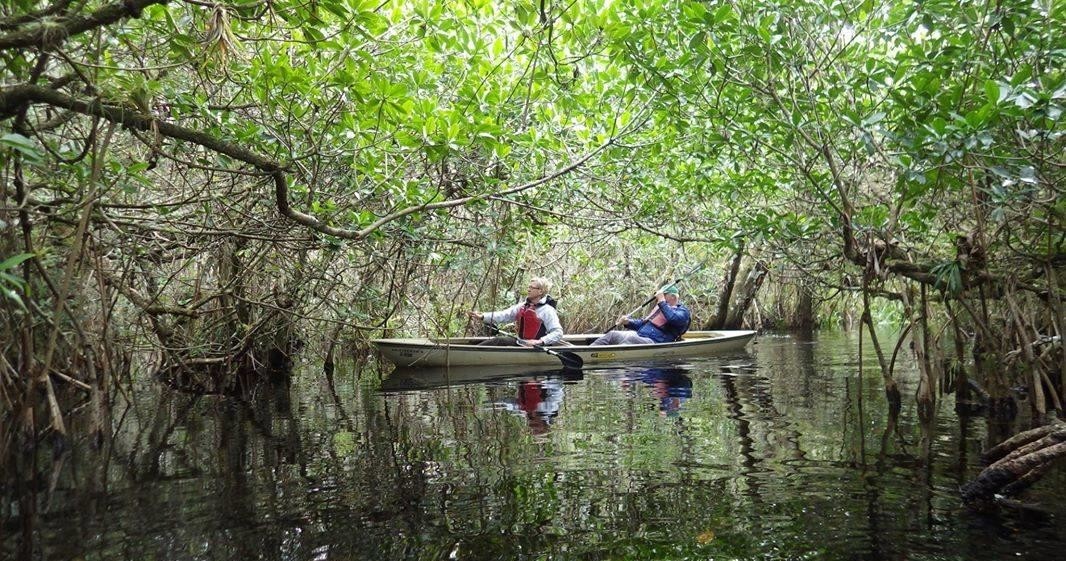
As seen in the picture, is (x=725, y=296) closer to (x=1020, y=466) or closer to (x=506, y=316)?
(x=506, y=316)

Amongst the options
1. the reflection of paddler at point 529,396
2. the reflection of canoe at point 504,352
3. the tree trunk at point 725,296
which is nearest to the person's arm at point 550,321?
the reflection of canoe at point 504,352

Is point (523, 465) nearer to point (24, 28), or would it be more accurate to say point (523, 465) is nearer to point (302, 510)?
point (302, 510)

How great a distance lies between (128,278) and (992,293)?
23.1 ft

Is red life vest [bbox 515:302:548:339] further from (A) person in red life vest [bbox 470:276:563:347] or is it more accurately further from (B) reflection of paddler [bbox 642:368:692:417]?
(B) reflection of paddler [bbox 642:368:692:417]

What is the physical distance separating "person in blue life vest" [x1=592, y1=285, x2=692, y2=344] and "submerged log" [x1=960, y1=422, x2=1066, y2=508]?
7425 millimetres

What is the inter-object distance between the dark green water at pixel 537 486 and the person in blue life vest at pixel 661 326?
4297 millimetres

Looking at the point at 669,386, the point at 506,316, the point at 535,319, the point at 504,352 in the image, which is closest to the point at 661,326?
the point at 535,319

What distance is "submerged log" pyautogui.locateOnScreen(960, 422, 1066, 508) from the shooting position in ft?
9.62

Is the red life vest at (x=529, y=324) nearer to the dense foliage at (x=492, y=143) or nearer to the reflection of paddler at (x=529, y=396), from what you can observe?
the reflection of paddler at (x=529, y=396)

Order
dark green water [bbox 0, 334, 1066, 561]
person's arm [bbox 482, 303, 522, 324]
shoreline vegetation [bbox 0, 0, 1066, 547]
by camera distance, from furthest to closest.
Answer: person's arm [bbox 482, 303, 522, 324] → shoreline vegetation [bbox 0, 0, 1066, 547] → dark green water [bbox 0, 334, 1066, 561]

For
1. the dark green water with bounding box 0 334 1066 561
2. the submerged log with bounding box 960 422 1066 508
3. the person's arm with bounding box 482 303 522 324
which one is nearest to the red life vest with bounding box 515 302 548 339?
the person's arm with bounding box 482 303 522 324

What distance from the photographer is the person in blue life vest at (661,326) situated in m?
10.7

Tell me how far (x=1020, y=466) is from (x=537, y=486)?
6.86 feet

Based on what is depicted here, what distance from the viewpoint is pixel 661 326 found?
10938 mm
